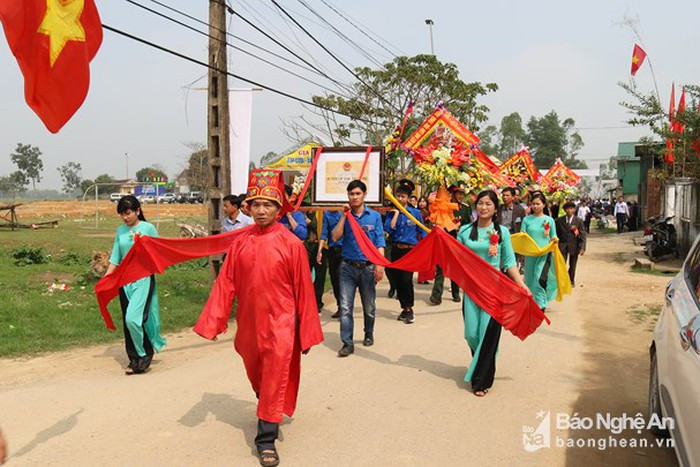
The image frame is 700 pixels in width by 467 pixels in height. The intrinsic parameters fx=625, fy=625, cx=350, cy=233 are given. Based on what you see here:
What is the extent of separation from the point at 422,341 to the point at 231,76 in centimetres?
532

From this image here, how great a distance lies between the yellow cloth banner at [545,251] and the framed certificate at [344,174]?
210 cm

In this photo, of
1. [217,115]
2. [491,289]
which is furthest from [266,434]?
[217,115]

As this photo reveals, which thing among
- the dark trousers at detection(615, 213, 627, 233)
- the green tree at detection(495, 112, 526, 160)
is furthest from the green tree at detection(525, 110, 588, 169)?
the dark trousers at detection(615, 213, 627, 233)

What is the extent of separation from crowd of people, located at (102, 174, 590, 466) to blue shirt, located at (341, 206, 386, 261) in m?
0.01

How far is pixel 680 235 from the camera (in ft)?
57.9

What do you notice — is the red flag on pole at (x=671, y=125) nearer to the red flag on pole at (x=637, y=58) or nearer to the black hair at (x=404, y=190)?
the red flag on pole at (x=637, y=58)

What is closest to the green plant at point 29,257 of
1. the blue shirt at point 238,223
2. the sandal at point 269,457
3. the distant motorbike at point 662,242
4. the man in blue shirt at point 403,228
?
the blue shirt at point 238,223

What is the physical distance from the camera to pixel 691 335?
133 inches

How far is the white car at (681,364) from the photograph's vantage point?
10.0 feet

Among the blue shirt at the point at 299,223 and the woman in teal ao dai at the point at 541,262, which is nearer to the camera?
the blue shirt at the point at 299,223

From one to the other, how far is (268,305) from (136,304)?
2.56 meters

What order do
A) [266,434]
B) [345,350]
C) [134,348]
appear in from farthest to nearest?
[345,350], [134,348], [266,434]

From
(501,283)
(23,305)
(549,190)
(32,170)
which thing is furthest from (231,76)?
(32,170)

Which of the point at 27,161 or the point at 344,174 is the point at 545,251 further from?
the point at 27,161
